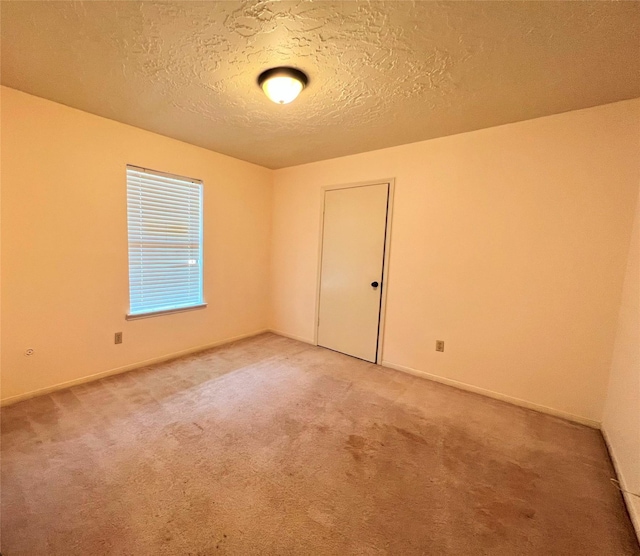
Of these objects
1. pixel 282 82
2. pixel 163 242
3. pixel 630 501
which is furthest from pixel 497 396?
pixel 163 242

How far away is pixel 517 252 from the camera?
8.06 ft

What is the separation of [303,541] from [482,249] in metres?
2.56

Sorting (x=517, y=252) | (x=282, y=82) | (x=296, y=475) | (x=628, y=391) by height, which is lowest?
(x=296, y=475)

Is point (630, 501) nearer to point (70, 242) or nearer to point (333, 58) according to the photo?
point (333, 58)

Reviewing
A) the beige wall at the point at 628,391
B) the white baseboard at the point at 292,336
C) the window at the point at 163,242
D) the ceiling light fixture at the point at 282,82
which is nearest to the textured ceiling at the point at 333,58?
the ceiling light fixture at the point at 282,82

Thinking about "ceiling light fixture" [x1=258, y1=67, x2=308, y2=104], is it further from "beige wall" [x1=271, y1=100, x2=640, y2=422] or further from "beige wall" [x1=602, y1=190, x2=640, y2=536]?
"beige wall" [x1=602, y1=190, x2=640, y2=536]

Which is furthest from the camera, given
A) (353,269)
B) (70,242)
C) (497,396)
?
(353,269)

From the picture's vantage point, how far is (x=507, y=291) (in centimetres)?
252

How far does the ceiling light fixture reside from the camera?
1.79m

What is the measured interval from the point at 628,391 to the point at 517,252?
3.90 feet

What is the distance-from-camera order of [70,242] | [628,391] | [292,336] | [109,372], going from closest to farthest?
[628,391]
[70,242]
[109,372]
[292,336]

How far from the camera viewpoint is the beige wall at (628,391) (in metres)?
1.56

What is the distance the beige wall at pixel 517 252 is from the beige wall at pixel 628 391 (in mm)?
109

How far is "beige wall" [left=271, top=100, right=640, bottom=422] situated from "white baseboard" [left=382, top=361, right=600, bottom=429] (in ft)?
0.07
